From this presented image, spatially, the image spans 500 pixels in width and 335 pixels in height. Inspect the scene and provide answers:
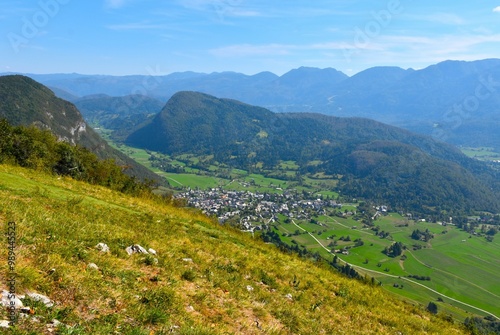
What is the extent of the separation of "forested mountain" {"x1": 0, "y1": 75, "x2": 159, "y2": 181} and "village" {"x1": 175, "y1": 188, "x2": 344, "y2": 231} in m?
34.5

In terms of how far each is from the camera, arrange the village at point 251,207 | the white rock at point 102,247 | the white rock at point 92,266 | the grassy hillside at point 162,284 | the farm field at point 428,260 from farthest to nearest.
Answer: the village at point 251,207 → the farm field at point 428,260 → the white rock at point 102,247 → the white rock at point 92,266 → the grassy hillside at point 162,284

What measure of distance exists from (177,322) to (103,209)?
10964mm

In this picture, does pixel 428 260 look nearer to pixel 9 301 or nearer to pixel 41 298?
pixel 41 298

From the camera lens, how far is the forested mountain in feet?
525

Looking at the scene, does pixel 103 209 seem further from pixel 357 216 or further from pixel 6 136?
pixel 357 216

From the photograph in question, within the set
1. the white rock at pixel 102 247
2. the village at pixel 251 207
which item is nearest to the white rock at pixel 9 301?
the white rock at pixel 102 247

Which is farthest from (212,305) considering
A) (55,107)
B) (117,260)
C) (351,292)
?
(55,107)

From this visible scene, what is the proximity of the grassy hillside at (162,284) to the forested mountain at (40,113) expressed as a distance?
154794mm

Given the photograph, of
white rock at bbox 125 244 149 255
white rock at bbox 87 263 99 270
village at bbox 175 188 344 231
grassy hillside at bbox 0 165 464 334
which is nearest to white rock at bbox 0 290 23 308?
grassy hillside at bbox 0 165 464 334

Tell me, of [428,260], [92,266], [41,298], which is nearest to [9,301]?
[41,298]

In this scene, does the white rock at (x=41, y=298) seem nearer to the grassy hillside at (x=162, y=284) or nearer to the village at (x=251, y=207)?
the grassy hillside at (x=162, y=284)

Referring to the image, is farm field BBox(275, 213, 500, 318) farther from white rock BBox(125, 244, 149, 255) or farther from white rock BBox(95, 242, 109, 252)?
white rock BBox(95, 242, 109, 252)

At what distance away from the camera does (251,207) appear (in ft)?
546

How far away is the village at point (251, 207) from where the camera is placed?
145750 mm
